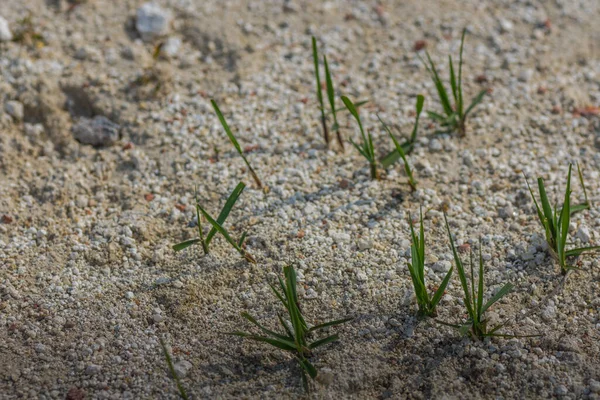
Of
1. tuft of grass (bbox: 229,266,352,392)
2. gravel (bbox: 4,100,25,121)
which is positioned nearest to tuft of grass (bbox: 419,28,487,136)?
tuft of grass (bbox: 229,266,352,392)

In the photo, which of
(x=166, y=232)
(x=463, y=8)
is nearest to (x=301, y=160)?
(x=166, y=232)

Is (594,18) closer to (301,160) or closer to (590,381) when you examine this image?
(301,160)

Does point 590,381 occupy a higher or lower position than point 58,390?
higher

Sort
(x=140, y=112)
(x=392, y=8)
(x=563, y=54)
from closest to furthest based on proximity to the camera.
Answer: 1. (x=140, y=112)
2. (x=563, y=54)
3. (x=392, y=8)

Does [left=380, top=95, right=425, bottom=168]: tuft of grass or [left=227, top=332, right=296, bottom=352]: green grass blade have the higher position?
[left=380, top=95, right=425, bottom=168]: tuft of grass

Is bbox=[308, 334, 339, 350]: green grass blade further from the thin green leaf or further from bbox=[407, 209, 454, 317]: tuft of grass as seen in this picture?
the thin green leaf

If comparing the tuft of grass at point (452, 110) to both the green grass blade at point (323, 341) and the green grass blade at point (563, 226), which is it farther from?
the green grass blade at point (323, 341)

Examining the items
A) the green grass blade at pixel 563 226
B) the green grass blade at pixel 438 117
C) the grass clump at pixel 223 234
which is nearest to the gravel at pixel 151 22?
the grass clump at pixel 223 234
